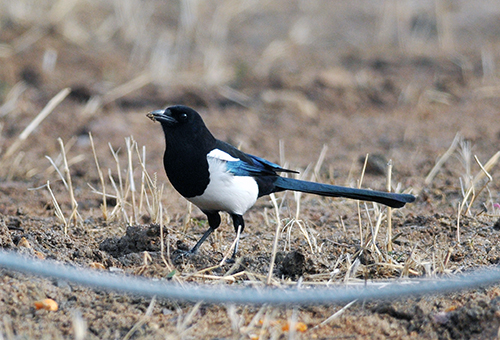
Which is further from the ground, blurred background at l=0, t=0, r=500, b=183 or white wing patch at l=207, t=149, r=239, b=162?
blurred background at l=0, t=0, r=500, b=183

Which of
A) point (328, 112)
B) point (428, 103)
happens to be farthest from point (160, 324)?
point (428, 103)

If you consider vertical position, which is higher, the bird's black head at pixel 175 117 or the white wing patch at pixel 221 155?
the bird's black head at pixel 175 117

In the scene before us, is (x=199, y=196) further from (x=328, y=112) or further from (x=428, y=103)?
(x=428, y=103)

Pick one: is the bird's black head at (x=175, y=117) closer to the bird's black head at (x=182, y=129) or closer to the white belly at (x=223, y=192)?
the bird's black head at (x=182, y=129)

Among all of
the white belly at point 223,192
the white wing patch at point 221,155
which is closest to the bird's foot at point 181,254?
the white belly at point 223,192

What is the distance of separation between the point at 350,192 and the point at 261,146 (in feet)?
9.92

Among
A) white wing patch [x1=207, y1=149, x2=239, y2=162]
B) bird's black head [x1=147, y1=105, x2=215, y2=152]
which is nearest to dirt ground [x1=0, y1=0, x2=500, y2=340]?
bird's black head [x1=147, y1=105, x2=215, y2=152]

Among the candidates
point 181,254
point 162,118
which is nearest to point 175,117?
point 162,118

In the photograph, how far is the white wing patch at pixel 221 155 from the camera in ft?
12.8

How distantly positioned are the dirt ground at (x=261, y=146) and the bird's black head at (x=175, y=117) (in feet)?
0.99

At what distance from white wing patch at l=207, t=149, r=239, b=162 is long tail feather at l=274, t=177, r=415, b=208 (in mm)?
390

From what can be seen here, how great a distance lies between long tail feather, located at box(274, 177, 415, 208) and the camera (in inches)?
152

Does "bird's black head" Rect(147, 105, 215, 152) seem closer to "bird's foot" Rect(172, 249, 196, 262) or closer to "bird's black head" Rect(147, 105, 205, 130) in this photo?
"bird's black head" Rect(147, 105, 205, 130)

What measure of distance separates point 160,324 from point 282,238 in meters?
1.48
